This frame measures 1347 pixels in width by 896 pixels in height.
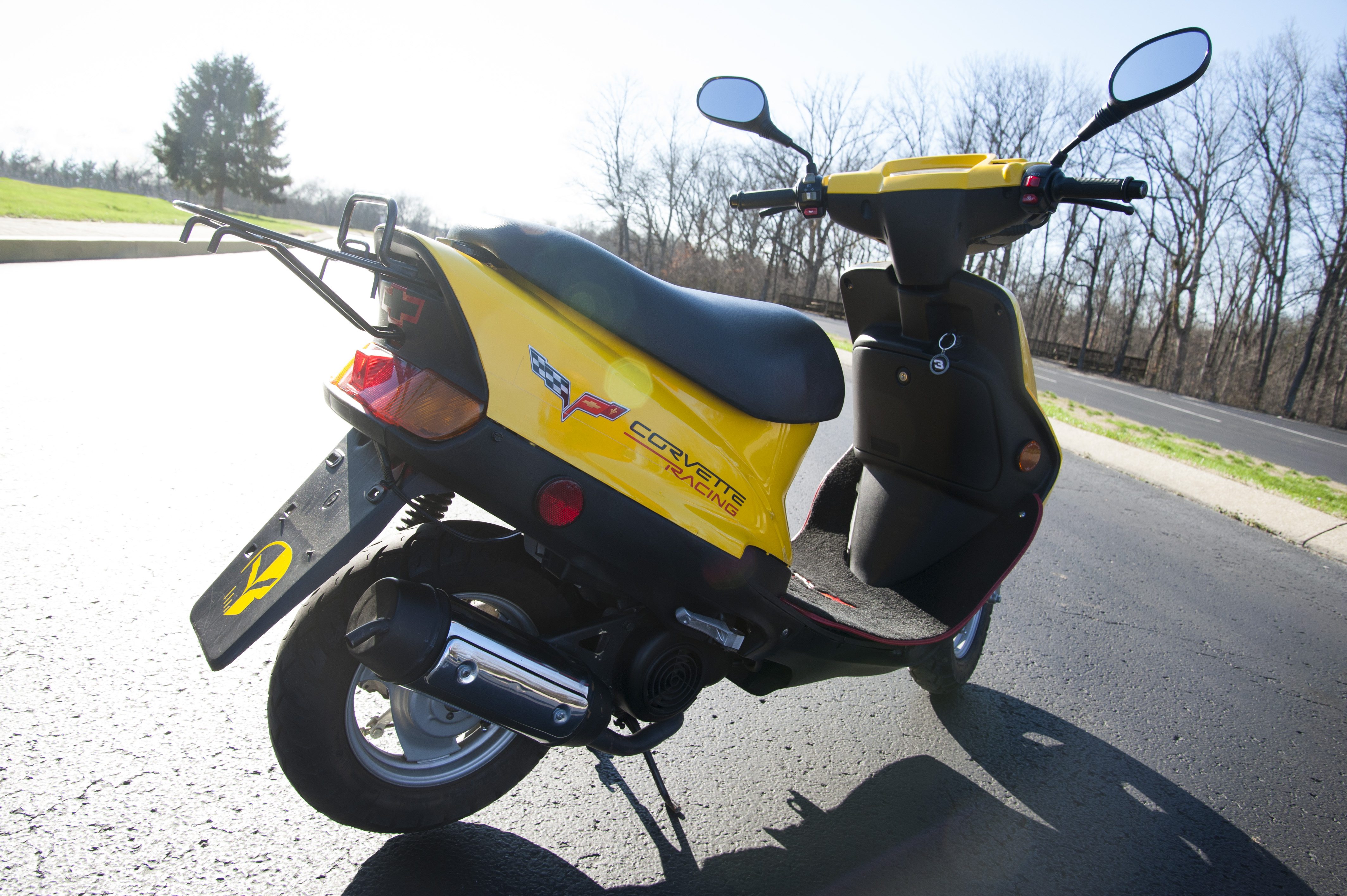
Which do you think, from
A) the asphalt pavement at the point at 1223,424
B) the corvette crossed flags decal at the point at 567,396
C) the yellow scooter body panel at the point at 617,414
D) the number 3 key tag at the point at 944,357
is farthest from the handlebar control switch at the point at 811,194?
the asphalt pavement at the point at 1223,424

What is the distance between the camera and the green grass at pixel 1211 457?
23.9 ft

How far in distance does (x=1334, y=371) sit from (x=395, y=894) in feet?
114

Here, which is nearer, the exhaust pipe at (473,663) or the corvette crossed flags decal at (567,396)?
the exhaust pipe at (473,663)

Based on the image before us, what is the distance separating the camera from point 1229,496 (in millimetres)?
6242

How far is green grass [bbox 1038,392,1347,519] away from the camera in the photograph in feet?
23.9

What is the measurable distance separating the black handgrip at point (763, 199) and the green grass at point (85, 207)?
10999 mm

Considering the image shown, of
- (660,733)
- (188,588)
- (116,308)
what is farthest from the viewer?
(116,308)

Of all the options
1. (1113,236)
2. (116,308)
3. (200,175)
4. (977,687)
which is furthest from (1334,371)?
(200,175)

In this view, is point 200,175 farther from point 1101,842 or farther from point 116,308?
point 1101,842

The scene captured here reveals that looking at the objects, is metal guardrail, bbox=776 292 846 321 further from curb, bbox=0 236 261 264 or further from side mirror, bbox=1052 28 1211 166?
side mirror, bbox=1052 28 1211 166

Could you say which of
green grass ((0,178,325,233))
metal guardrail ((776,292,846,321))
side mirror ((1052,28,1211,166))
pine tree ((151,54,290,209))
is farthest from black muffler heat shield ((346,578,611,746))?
pine tree ((151,54,290,209))

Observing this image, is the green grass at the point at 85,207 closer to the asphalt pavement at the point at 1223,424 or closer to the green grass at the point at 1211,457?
the green grass at the point at 1211,457

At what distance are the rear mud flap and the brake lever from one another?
5.80 feet

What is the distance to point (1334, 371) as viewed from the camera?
1057 inches
